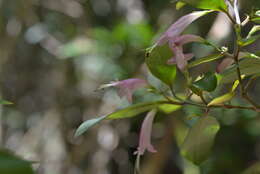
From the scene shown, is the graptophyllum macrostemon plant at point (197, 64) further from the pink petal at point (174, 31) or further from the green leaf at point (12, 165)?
the green leaf at point (12, 165)

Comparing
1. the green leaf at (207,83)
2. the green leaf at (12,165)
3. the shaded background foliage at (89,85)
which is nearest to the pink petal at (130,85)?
the green leaf at (207,83)

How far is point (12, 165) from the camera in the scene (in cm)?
45

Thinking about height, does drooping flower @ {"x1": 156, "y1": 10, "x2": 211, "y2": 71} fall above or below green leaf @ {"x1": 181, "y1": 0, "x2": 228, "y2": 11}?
below

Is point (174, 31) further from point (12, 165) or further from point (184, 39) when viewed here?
point (12, 165)

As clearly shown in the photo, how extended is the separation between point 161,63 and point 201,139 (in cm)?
11

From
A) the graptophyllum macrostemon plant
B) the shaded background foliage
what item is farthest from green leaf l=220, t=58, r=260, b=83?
the shaded background foliage

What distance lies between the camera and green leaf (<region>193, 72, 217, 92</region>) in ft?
1.76

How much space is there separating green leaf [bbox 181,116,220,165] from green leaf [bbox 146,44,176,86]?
62mm

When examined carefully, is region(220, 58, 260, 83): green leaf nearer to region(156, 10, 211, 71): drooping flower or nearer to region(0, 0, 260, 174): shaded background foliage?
region(156, 10, 211, 71): drooping flower

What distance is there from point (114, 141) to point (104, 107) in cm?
14

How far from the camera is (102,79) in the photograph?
1.99 metres

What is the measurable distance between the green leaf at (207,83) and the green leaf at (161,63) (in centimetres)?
5

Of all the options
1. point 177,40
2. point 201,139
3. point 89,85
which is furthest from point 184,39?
point 89,85

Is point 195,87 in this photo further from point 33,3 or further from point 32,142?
point 33,3
